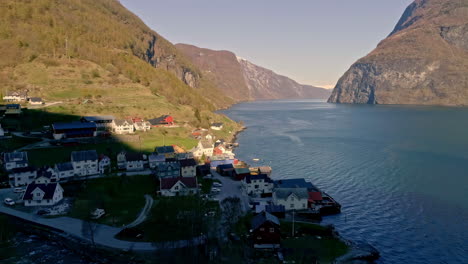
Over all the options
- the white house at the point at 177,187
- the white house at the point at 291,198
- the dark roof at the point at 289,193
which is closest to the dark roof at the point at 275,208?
the white house at the point at 291,198

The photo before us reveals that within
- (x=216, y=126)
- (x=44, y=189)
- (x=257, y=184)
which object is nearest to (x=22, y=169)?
(x=44, y=189)


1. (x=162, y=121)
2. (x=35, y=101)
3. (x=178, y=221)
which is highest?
(x=35, y=101)

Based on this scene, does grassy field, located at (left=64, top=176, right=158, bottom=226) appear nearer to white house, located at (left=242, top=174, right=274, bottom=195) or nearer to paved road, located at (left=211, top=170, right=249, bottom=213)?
paved road, located at (left=211, top=170, right=249, bottom=213)

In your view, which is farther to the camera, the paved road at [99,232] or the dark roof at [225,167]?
the dark roof at [225,167]

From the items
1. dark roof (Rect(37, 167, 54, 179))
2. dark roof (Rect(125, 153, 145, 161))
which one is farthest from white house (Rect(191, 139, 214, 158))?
dark roof (Rect(37, 167, 54, 179))

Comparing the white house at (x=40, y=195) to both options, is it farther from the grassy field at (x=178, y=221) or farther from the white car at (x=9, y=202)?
the grassy field at (x=178, y=221)

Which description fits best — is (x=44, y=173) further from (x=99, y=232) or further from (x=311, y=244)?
(x=311, y=244)
